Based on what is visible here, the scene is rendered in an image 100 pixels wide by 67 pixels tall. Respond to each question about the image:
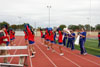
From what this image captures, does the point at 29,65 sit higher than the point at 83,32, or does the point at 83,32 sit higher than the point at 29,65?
the point at 83,32

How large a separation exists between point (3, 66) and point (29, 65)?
1.41 meters

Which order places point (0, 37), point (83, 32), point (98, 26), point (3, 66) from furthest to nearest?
point (98, 26) < point (83, 32) < point (0, 37) < point (3, 66)

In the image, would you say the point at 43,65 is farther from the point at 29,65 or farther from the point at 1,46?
the point at 1,46

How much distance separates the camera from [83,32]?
10.8m

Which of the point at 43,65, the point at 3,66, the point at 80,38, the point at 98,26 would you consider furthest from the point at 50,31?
the point at 98,26

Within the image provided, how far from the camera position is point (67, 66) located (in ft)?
24.3

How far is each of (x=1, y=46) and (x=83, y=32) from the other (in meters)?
5.87

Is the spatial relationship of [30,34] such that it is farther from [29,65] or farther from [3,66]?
[3,66]

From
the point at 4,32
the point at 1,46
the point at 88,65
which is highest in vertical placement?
the point at 4,32

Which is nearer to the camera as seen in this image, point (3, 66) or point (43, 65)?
point (3, 66)

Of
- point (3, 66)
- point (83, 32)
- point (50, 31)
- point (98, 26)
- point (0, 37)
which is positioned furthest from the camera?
point (98, 26)

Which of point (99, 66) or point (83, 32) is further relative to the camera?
point (83, 32)

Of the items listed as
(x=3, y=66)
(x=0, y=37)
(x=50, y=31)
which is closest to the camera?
(x=3, y=66)

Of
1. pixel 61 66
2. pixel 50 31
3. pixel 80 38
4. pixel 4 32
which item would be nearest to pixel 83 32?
pixel 80 38
